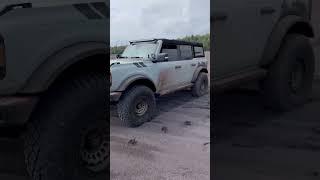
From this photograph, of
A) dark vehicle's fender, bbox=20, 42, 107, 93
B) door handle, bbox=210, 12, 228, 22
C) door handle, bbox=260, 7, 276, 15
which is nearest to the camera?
door handle, bbox=210, 12, 228, 22

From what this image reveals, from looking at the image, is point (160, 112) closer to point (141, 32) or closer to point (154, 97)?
point (154, 97)

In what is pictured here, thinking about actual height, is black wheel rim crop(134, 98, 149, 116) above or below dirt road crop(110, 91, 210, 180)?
above

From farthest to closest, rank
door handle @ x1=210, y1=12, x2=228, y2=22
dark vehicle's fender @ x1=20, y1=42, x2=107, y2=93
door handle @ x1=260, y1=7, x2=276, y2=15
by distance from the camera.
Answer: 1. dark vehicle's fender @ x1=20, y1=42, x2=107, y2=93
2. door handle @ x1=260, y1=7, x2=276, y2=15
3. door handle @ x1=210, y1=12, x2=228, y2=22

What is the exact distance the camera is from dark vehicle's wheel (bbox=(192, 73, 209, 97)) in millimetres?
1643

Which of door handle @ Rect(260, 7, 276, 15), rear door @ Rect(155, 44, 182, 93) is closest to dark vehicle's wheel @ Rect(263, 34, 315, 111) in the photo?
door handle @ Rect(260, 7, 276, 15)

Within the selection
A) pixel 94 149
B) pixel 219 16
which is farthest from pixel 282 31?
pixel 94 149

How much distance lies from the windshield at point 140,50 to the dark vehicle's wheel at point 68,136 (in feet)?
1.26

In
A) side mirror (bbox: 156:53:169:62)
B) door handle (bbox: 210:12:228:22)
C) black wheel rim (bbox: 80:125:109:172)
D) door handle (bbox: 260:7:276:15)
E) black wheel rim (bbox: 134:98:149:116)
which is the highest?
door handle (bbox: 260:7:276:15)

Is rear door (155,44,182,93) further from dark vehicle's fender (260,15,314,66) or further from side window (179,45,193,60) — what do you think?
dark vehicle's fender (260,15,314,66)

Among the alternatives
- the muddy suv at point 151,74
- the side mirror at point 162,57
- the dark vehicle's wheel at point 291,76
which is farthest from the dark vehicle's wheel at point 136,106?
the dark vehicle's wheel at point 291,76

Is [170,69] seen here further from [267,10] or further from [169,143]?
[267,10]

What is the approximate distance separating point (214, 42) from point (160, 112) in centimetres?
38

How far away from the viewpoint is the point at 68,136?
2.05 metres

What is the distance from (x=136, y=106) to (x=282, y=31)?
765 millimetres
